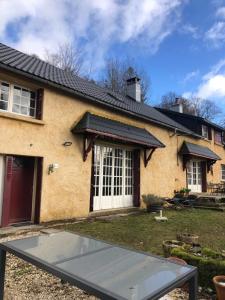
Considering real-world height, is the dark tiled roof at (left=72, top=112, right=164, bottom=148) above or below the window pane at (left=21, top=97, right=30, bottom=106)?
below

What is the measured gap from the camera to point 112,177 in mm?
12906

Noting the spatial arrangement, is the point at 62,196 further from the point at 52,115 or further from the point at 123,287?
the point at 123,287

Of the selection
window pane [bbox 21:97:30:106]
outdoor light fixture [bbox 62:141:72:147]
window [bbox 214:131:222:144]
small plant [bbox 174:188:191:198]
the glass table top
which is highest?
window [bbox 214:131:222:144]

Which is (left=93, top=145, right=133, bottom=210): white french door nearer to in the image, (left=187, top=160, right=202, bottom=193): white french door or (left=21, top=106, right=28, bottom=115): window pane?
(left=21, top=106, right=28, bottom=115): window pane

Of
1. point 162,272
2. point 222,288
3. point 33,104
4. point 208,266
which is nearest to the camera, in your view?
point 162,272

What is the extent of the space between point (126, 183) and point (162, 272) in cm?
1120

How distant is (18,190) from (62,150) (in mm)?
2037

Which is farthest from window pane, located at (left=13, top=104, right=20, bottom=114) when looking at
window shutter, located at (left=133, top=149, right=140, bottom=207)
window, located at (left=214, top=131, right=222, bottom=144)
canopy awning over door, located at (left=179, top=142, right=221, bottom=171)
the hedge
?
window, located at (left=214, top=131, right=222, bottom=144)

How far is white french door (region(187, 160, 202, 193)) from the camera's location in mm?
20075

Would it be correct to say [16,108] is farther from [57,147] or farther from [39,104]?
[57,147]

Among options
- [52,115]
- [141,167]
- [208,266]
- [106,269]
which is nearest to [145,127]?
[141,167]

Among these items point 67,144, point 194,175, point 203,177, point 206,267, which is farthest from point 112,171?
point 203,177

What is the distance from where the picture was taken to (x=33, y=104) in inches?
388

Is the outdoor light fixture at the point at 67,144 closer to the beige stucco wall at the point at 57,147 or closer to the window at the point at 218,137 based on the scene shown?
the beige stucco wall at the point at 57,147
